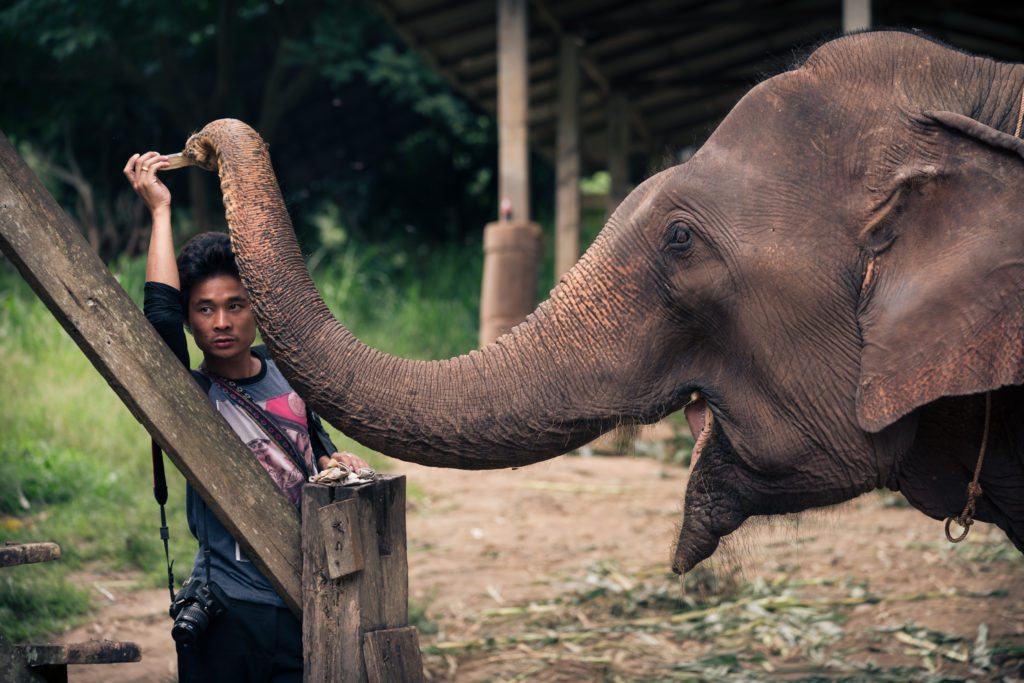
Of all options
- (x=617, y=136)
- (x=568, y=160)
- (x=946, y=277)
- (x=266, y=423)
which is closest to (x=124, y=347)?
(x=266, y=423)

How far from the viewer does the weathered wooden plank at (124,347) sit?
2471 mm

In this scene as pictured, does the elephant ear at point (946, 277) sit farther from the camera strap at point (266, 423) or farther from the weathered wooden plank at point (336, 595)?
the camera strap at point (266, 423)

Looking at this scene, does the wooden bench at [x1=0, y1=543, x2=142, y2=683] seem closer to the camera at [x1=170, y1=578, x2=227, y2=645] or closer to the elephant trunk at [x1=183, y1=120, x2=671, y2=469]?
the camera at [x1=170, y1=578, x2=227, y2=645]

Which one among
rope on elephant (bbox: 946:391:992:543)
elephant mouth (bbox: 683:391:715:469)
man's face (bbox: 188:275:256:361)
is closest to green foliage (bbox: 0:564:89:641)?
man's face (bbox: 188:275:256:361)

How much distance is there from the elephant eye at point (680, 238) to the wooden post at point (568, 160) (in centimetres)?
693

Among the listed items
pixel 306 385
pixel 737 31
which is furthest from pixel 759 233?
pixel 737 31

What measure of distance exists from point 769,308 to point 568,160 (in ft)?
24.8

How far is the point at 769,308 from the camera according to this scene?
8.26 ft

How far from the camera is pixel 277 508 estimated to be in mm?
2613

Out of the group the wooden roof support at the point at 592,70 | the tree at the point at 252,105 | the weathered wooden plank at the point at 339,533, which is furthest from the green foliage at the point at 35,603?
the tree at the point at 252,105

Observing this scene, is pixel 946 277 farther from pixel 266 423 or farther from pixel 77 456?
pixel 77 456

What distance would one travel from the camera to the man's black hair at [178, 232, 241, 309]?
2.88 meters

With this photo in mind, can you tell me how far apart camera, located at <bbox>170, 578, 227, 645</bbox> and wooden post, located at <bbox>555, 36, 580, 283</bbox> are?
689 centimetres

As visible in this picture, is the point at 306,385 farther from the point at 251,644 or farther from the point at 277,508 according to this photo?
the point at 251,644
